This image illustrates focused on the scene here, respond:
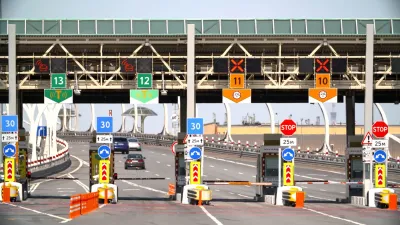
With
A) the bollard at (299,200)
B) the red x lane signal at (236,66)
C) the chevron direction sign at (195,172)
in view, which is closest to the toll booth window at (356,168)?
the bollard at (299,200)

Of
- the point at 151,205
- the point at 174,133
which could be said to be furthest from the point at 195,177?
the point at 174,133

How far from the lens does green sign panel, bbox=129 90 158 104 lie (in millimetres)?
44062

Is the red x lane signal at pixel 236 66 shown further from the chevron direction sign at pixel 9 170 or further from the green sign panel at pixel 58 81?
the chevron direction sign at pixel 9 170

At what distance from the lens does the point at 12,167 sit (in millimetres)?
43500

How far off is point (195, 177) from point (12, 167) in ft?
28.9

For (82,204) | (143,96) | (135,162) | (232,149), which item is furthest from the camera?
(232,149)

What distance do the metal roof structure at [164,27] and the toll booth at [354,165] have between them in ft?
18.0

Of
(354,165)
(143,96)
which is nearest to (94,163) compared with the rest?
(143,96)

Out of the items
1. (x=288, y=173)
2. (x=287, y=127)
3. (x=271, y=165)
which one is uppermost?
(x=287, y=127)

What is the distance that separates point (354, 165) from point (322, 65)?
5458mm

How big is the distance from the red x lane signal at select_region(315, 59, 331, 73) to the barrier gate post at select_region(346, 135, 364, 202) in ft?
12.5

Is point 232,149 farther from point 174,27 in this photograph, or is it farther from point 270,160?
point 174,27

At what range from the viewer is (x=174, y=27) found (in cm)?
4409

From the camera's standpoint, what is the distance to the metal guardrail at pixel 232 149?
86012mm
